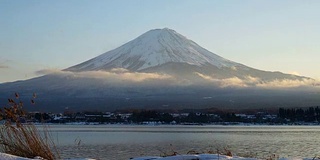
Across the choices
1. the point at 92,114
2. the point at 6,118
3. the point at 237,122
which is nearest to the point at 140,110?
the point at 92,114

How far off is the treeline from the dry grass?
75036mm

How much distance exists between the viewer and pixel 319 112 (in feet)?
256

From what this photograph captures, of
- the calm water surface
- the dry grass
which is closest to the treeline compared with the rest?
the calm water surface

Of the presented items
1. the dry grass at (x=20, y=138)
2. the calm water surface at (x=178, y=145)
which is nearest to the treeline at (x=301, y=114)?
the calm water surface at (x=178, y=145)

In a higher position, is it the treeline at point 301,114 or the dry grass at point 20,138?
the treeline at point 301,114

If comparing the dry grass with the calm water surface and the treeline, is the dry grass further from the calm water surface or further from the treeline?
the treeline

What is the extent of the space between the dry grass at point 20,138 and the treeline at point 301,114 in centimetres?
7504

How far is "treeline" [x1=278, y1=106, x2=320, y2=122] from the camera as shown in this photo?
3071 inches

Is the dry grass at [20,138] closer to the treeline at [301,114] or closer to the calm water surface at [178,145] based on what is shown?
the calm water surface at [178,145]

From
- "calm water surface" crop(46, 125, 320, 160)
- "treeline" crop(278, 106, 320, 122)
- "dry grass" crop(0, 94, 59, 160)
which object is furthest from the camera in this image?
"treeline" crop(278, 106, 320, 122)

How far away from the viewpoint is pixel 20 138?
5.56 meters

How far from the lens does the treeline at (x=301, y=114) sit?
78000mm

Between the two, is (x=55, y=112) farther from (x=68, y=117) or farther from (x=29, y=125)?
(x=29, y=125)

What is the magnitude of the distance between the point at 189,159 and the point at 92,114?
86.0 metres
